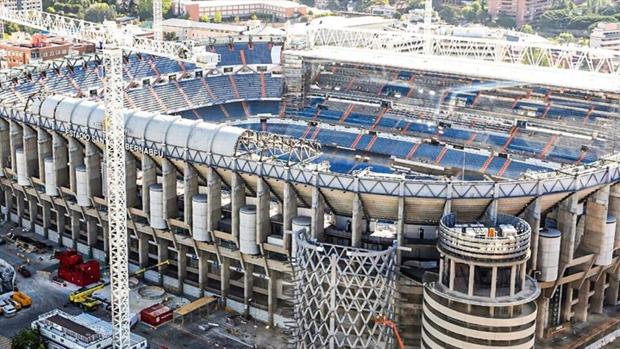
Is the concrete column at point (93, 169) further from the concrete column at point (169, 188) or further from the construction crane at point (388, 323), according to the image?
the construction crane at point (388, 323)

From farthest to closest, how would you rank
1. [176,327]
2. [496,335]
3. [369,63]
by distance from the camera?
1. [369,63]
2. [176,327]
3. [496,335]

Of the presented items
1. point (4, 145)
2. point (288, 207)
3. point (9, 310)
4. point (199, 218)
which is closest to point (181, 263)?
point (199, 218)

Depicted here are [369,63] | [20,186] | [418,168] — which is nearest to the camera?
[20,186]

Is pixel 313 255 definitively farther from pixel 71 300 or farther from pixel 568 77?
pixel 568 77

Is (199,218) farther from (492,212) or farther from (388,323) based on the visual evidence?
(492,212)

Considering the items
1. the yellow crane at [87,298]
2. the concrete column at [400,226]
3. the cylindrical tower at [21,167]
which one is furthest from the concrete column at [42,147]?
the concrete column at [400,226]

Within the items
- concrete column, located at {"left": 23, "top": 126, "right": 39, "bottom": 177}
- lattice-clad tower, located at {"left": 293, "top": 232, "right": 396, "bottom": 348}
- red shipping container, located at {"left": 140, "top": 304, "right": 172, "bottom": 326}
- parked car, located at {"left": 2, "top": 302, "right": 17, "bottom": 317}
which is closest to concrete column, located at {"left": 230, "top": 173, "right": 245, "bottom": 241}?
lattice-clad tower, located at {"left": 293, "top": 232, "right": 396, "bottom": 348}

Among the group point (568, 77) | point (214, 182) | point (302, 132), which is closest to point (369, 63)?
point (302, 132)

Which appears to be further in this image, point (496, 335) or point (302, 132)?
point (302, 132)
